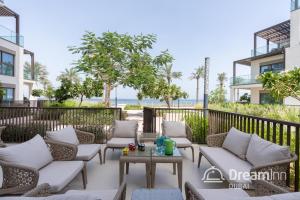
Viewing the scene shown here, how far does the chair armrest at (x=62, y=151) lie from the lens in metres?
3.54

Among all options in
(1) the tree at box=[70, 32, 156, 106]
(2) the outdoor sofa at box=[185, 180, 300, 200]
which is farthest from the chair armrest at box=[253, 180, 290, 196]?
(1) the tree at box=[70, 32, 156, 106]

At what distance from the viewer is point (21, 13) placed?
681 inches

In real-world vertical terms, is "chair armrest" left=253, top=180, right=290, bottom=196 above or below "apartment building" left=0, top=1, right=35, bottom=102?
below

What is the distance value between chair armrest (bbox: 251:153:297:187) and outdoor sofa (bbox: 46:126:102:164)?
2644mm

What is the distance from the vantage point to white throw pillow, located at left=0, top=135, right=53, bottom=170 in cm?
258

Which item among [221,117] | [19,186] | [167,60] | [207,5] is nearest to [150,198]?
[19,186]

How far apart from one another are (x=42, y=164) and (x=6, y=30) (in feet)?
54.4

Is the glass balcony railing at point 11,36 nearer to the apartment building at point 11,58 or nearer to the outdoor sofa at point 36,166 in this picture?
the apartment building at point 11,58

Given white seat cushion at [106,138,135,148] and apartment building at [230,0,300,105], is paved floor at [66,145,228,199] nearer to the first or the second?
white seat cushion at [106,138,135,148]

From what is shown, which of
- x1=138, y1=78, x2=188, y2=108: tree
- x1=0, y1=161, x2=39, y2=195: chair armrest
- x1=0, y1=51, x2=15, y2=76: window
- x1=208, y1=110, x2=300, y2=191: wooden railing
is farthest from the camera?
x1=138, y1=78, x2=188, y2=108: tree

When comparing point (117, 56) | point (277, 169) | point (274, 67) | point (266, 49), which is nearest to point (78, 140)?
point (277, 169)

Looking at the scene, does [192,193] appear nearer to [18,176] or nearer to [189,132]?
[18,176]

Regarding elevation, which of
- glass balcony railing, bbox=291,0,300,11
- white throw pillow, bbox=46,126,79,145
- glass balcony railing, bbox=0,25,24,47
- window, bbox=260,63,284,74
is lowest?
white throw pillow, bbox=46,126,79,145

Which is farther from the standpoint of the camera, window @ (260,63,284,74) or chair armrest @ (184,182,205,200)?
window @ (260,63,284,74)
